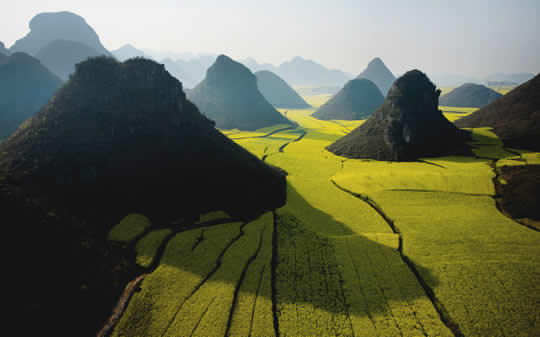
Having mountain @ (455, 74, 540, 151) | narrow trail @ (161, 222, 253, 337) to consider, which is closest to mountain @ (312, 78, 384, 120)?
mountain @ (455, 74, 540, 151)

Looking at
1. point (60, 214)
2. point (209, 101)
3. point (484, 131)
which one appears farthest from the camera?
point (209, 101)

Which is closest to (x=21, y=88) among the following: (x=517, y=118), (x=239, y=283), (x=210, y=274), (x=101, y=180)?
(x=101, y=180)

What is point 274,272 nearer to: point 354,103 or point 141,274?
point 141,274

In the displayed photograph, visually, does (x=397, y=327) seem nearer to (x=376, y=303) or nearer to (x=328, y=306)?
(x=376, y=303)

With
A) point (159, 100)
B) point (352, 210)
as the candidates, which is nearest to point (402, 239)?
point (352, 210)

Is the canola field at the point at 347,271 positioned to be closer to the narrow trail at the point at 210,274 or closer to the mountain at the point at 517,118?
the narrow trail at the point at 210,274

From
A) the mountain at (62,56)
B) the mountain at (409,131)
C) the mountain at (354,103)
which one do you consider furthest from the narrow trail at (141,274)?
the mountain at (62,56)
